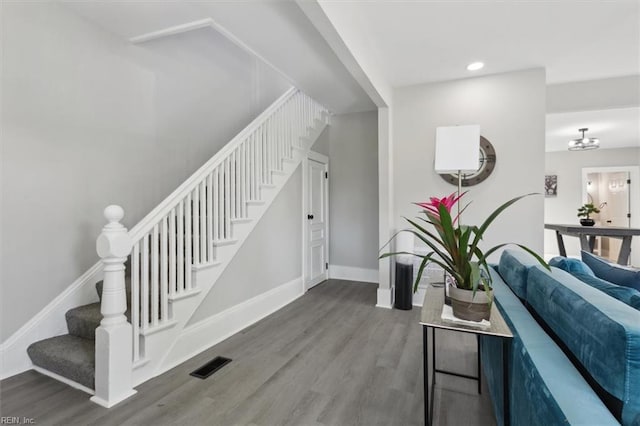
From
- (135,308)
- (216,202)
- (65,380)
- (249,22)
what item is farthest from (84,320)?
(249,22)

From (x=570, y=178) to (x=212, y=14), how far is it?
8.24 meters

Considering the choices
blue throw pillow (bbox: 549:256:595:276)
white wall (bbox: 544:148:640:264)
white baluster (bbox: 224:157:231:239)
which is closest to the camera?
blue throw pillow (bbox: 549:256:595:276)

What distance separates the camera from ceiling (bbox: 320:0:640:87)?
93.6 inches

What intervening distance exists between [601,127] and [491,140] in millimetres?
3405

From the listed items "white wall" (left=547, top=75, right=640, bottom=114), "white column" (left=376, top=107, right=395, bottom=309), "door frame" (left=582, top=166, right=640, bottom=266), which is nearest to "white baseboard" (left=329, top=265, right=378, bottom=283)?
"white column" (left=376, top=107, right=395, bottom=309)

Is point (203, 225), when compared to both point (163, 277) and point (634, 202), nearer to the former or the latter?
point (163, 277)

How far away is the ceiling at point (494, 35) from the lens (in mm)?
2377

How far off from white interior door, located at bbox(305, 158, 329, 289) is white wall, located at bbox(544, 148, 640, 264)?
5786mm

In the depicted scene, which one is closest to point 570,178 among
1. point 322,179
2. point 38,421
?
point 322,179

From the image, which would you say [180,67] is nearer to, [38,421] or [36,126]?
[36,126]

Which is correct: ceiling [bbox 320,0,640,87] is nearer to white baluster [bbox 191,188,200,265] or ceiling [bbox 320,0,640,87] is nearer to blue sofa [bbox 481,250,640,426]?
white baluster [bbox 191,188,200,265]

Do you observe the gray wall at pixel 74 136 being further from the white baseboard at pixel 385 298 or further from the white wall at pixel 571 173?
the white wall at pixel 571 173

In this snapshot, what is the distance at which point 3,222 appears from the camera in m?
2.11

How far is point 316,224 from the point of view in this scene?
15.6 ft
